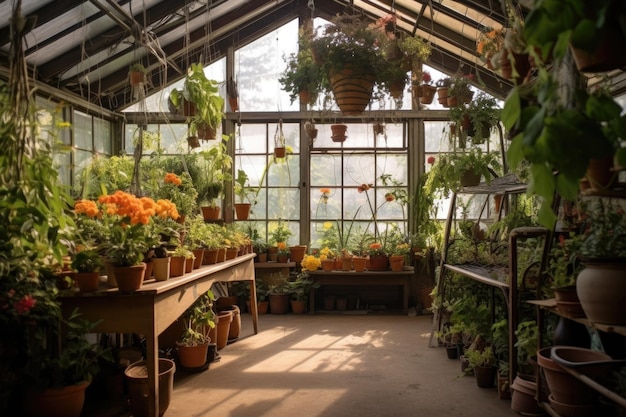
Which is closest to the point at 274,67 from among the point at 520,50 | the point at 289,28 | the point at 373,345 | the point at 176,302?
the point at 289,28

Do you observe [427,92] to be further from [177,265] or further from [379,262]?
[177,265]

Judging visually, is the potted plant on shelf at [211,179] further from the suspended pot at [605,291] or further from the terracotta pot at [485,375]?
the suspended pot at [605,291]

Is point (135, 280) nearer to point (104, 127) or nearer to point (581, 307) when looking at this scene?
point (581, 307)

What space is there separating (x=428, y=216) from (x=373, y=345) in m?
2.33

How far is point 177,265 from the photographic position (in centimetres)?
321

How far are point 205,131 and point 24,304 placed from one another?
3088 millimetres

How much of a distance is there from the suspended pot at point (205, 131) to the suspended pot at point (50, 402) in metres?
3.00

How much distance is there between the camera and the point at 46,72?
5.36 metres

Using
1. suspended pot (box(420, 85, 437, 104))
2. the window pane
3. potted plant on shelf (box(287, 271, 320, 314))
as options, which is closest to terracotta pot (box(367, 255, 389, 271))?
potted plant on shelf (box(287, 271, 320, 314))

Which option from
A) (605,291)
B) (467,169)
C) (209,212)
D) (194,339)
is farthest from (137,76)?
(605,291)

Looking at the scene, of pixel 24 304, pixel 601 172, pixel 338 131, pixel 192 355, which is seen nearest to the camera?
pixel 601 172

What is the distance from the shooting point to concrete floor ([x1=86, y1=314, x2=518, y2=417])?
3078 mm

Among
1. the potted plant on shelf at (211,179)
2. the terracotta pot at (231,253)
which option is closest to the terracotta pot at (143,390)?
the terracotta pot at (231,253)

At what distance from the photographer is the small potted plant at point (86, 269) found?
264 centimetres
